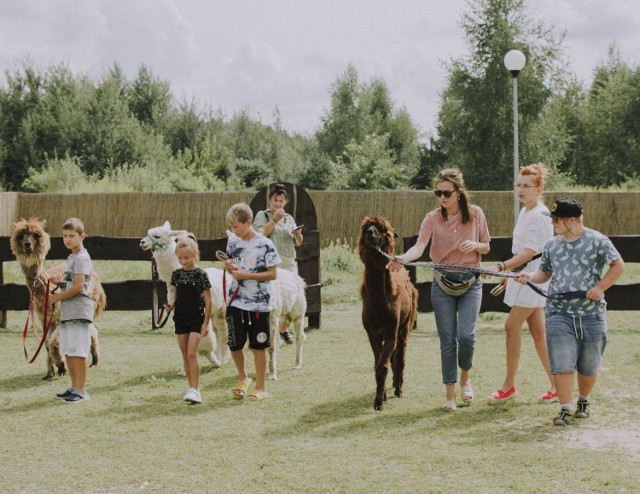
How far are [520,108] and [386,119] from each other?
1019 inches

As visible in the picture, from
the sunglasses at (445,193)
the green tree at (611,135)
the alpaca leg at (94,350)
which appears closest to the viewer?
the sunglasses at (445,193)

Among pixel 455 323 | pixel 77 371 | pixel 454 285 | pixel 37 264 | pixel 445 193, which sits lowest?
pixel 77 371

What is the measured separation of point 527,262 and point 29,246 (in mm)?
4845

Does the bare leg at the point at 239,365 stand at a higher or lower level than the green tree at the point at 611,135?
lower

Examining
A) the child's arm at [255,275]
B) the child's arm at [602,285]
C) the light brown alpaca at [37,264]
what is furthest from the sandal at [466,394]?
the light brown alpaca at [37,264]

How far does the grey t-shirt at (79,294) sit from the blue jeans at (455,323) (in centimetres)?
290

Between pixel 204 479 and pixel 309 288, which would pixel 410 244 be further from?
pixel 204 479

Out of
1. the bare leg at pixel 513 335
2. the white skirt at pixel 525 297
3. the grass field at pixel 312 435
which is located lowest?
the grass field at pixel 312 435

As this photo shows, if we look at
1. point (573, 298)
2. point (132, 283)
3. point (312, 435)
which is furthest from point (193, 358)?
point (132, 283)

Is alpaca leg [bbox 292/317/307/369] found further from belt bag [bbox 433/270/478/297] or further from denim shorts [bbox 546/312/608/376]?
denim shorts [bbox 546/312/608/376]

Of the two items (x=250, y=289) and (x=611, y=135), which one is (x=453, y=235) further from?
(x=611, y=135)

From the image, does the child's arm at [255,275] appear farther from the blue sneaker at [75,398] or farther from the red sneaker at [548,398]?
the red sneaker at [548,398]

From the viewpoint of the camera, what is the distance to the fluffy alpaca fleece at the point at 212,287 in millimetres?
7625

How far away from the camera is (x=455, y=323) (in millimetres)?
5914
